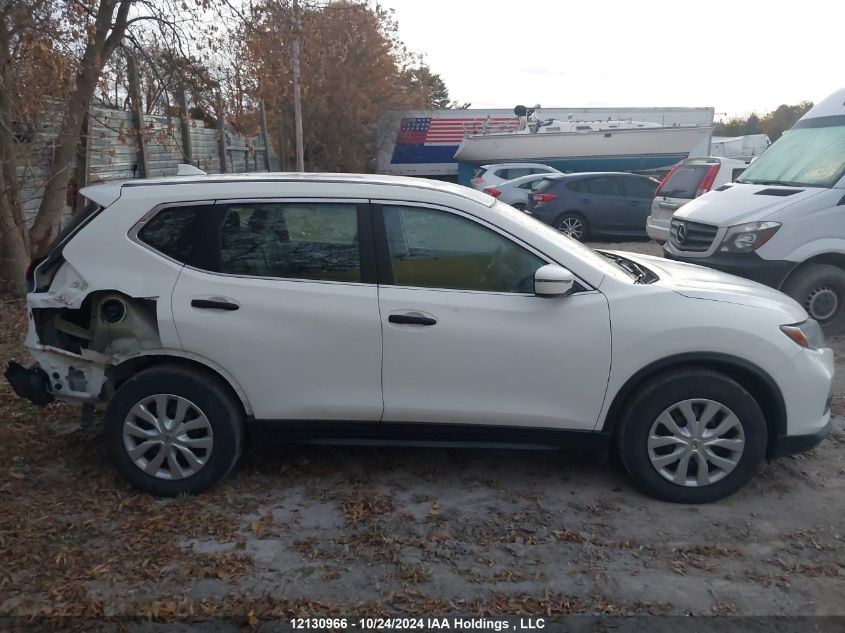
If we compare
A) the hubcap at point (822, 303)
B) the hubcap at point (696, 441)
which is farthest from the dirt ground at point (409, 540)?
the hubcap at point (822, 303)

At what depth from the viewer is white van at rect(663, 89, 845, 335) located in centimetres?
757

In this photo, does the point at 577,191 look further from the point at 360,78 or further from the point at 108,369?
the point at 360,78

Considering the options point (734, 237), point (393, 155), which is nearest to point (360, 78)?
point (393, 155)

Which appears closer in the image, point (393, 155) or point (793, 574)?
point (793, 574)


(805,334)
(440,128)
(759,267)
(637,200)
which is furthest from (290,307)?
Result: (440,128)

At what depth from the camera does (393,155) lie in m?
32.4

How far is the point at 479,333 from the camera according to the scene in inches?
165

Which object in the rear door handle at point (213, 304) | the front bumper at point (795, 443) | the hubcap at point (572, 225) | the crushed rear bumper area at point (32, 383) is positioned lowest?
→ the front bumper at point (795, 443)

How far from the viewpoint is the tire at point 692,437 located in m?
4.21

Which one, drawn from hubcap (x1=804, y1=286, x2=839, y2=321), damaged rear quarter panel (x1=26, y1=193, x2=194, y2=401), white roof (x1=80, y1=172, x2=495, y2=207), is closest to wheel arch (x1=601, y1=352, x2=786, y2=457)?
white roof (x1=80, y1=172, x2=495, y2=207)

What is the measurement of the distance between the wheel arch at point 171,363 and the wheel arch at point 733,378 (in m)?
2.01

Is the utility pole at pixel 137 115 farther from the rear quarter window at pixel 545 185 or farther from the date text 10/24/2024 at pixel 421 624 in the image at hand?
the date text 10/24/2024 at pixel 421 624

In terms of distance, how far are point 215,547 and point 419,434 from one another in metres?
1.22

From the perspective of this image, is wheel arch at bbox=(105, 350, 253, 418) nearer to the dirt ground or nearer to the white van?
the dirt ground
